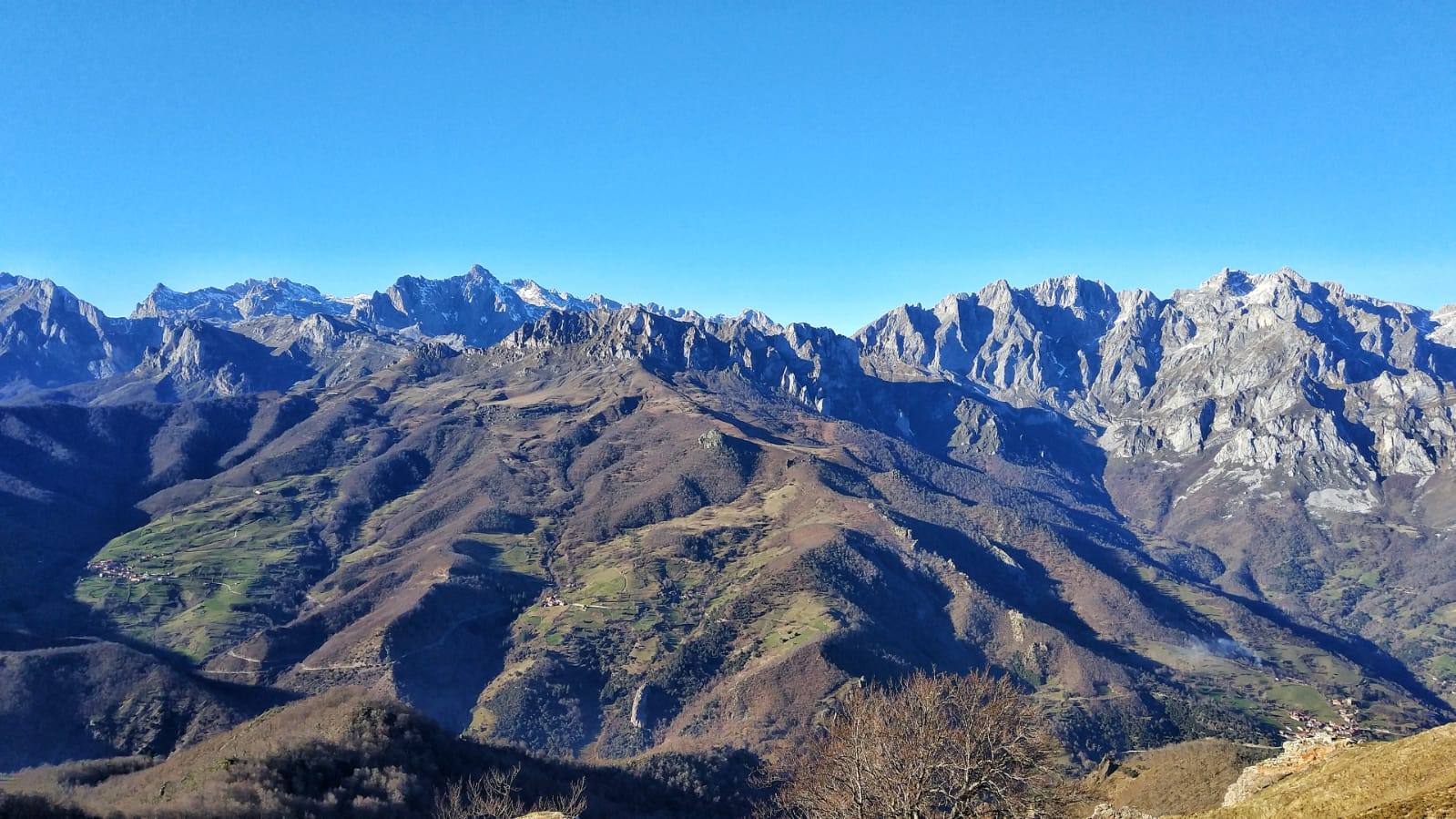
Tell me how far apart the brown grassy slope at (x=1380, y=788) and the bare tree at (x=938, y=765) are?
16377 millimetres

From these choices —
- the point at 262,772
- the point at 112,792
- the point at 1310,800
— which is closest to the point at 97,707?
the point at 112,792

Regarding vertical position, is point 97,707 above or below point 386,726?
below

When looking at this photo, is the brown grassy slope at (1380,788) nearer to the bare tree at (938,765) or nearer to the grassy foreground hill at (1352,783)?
the grassy foreground hill at (1352,783)

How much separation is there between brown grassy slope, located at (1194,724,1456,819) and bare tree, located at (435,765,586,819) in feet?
205

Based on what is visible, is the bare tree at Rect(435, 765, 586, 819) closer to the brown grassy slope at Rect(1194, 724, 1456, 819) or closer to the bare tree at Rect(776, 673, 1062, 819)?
the bare tree at Rect(776, 673, 1062, 819)

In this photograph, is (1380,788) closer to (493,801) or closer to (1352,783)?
(1352,783)

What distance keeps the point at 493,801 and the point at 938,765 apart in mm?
55066

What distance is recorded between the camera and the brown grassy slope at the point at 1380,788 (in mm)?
33312

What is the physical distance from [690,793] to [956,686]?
7987 cm

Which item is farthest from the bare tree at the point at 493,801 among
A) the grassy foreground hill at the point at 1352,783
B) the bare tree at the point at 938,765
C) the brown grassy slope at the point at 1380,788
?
the brown grassy slope at the point at 1380,788

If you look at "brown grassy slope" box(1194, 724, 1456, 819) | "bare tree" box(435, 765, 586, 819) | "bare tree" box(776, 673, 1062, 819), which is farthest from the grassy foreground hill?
"bare tree" box(435, 765, 586, 819)

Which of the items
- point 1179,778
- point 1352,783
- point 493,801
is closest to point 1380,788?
point 1352,783

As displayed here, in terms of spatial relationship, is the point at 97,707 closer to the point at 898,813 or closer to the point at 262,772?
the point at 262,772

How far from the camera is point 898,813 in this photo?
5853cm
